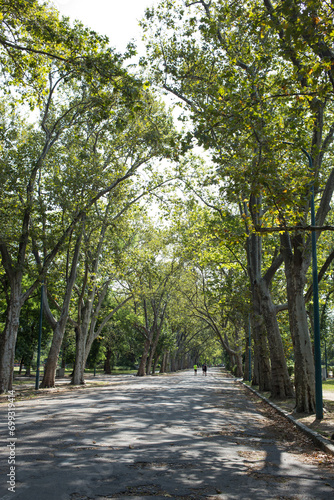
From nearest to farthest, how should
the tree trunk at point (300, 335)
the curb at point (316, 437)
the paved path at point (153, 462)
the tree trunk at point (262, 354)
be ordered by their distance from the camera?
the paved path at point (153, 462), the curb at point (316, 437), the tree trunk at point (300, 335), the tree trunk at point (262, 354)

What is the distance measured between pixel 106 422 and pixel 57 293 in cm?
1752

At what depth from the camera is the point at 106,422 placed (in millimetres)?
9258

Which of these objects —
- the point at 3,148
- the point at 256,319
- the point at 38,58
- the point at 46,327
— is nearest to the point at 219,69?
the point at 38,58

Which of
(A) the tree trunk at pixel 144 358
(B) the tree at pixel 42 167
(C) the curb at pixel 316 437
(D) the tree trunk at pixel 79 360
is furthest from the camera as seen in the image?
(A) the tree trunk at pixel 144 358

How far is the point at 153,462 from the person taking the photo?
583 centimetres

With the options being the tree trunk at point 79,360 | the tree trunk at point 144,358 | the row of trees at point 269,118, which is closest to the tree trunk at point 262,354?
the row of trees at point 269,118

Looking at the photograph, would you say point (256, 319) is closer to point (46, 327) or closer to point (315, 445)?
point (315, 445)

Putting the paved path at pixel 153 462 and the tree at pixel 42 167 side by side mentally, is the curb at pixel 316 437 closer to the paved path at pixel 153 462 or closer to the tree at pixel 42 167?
the paved path at pixel 153 462

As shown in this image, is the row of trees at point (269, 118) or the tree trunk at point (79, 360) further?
the tree trunk at point (79, 360)

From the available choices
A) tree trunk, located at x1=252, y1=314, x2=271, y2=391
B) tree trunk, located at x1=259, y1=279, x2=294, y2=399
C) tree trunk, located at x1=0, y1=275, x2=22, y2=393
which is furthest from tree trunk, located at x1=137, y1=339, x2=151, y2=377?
tree trunk, located at x1=259, y1=279, x2=294, y2=399

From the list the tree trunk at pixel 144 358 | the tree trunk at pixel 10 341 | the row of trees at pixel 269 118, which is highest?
the row of trees at pixel 269 118

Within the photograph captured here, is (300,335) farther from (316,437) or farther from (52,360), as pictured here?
(52,360)

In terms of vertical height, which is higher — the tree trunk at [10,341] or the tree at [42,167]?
the tree at [42,167]

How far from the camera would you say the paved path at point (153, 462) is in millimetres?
4559
